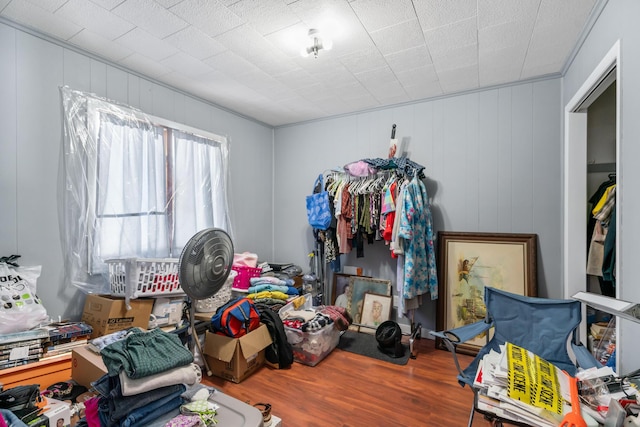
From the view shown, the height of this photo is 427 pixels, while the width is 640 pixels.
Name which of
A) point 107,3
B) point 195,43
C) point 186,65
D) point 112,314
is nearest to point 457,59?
point 195,43

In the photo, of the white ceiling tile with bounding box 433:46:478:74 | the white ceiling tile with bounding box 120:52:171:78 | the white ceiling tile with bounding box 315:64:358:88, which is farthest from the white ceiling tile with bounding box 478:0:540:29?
the white ceiling tile with bounding box 120:52:171:78

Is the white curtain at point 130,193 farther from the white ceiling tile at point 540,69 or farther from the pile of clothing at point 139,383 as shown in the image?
the white ceiling tile at point 540,69

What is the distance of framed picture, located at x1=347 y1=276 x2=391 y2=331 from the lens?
3.29 metres

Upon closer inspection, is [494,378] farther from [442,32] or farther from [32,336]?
[32,336]

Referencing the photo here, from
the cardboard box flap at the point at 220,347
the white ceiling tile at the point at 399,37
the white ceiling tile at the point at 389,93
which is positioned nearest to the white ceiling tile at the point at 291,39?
the white ceiling tile at the point at 399,37

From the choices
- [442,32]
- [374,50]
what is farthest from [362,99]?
[442,32]

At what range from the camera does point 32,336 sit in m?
1.73

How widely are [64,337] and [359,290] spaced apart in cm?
253

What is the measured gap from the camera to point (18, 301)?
176 centimetres

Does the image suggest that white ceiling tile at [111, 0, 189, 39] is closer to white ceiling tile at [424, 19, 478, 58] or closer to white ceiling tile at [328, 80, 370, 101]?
white ceiling tile at [328, 80, 370, 101]

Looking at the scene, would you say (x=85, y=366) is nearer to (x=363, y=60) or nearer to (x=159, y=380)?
(x=159, y=380)

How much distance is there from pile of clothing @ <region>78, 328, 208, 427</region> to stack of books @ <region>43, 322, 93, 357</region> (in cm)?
98

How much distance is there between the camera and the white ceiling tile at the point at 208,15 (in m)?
1.74

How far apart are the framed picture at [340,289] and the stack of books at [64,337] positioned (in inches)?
89.7
